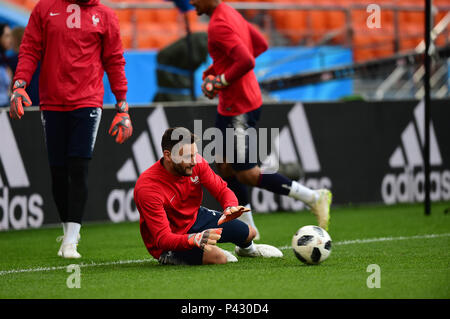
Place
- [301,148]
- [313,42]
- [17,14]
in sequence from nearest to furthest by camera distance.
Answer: [301,148], [17,14], [313,42]

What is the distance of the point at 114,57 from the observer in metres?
6.98

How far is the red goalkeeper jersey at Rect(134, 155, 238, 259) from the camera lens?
5672 millimetres

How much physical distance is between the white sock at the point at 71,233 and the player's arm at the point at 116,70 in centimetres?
74

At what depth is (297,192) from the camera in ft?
24.3

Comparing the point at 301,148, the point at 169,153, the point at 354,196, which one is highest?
the point at 169,153

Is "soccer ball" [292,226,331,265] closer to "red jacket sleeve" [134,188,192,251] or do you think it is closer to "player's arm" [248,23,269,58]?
"red jacket sleeve" [134,188,192,251]

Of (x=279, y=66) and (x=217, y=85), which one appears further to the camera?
(x=279, y=66)

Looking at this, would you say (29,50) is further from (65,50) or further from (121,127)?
(121,127)

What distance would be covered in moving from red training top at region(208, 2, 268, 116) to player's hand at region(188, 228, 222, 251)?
2.12 metres

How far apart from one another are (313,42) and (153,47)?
10.2 ft

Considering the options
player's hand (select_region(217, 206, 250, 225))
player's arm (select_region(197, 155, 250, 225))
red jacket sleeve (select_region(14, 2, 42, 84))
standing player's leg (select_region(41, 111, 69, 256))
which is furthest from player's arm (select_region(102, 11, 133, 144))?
player's hand (select_region(217, 206, 250, 225))

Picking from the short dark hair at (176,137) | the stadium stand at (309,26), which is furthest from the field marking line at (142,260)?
the stadium stand at (309,26)
